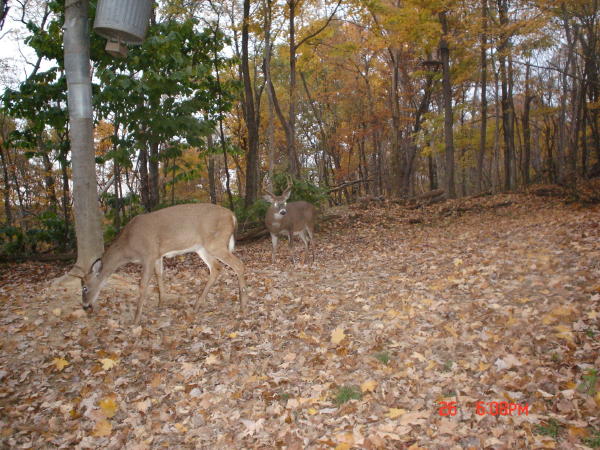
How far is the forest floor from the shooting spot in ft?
11.9

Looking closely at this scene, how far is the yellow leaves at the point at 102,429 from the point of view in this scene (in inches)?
148

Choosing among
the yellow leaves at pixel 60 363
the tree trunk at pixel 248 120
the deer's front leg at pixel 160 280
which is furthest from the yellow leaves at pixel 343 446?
the tree trunk at pixel 248 120

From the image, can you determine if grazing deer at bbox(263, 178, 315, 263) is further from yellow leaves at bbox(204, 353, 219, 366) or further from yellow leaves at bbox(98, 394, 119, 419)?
yellow leaves at bbox(98, 394, 119, 419)

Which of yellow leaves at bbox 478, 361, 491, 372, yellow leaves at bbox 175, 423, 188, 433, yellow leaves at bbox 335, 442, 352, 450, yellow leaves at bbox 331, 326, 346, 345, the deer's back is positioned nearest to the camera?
yellow leaves at bbox 335, 442, 352, 450

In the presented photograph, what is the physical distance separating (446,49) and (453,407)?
16.4m

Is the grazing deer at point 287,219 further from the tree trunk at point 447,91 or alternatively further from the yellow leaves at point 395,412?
the tree trunk at point 447,91

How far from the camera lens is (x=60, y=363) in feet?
15.9

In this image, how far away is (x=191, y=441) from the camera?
3691mm

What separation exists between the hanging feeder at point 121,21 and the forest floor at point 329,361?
4109 mm

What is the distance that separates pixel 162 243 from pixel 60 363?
2.20 metres

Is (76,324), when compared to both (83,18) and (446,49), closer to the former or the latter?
(83,18)

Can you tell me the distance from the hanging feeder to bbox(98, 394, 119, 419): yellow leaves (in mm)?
5311

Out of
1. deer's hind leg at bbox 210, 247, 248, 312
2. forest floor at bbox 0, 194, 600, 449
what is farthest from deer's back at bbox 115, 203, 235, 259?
forest floor at bbox 0, 194, 600, 449
